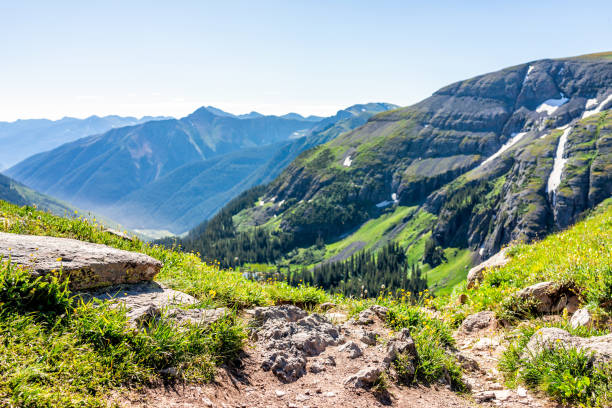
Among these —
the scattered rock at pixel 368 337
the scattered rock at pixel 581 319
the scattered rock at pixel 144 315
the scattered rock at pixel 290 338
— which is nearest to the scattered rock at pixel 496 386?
the scattered rock at pixel 581 319

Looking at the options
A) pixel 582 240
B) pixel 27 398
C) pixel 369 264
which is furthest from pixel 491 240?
pixel 27 398

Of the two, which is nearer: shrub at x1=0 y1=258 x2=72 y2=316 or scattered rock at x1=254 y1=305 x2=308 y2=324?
shrub at x1=0 y1=258 x2=72 y2=316

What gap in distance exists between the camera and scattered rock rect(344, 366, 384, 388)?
6441 millimetres

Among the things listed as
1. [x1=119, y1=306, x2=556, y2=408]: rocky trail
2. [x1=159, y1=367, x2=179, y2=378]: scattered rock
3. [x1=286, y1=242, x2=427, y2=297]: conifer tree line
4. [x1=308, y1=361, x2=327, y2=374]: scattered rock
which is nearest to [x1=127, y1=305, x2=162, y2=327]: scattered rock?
[x1=159, y1=367, x2=179, y2=378]: scattered rock

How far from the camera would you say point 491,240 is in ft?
646

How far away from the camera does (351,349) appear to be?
7.57 metres

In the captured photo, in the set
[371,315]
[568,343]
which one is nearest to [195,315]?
[371,315]

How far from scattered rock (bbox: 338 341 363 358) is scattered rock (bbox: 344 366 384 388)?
31.8 inches

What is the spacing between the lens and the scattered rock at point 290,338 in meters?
6.87

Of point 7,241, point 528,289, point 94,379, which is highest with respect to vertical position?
point 7,241

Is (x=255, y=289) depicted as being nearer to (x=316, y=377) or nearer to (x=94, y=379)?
(x=316, y=377)

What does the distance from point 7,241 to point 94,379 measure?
4228 millimetres

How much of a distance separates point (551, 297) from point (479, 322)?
205 centimetres

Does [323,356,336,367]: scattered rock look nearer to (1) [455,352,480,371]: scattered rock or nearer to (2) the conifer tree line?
(1) [455,352,480,371]: scattered rock
